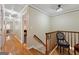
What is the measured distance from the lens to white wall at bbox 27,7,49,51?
1.68m

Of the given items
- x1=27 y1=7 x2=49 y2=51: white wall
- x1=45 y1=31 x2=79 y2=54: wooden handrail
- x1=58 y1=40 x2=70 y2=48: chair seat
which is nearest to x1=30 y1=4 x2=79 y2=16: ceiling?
x1=27 y1=7 x2=49 y2=51: white wall

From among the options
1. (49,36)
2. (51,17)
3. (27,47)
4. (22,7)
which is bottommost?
(27,47)

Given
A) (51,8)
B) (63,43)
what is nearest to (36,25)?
(51,8)

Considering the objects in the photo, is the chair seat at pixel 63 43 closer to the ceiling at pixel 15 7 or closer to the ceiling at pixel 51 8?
the ceiling at pixel 51 8

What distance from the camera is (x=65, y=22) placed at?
1.70 meters

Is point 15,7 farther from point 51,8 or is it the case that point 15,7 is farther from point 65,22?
point 65,22

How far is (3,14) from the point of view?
5.49 ft

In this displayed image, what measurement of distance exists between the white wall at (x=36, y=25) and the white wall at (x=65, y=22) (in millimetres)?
108

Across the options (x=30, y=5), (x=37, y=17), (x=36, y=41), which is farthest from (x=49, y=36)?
(x=30, y=5)

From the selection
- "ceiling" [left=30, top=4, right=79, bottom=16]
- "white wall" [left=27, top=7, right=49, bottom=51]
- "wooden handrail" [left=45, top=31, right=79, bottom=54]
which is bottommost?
"wooden handrail" [left=45, top=31, right=79, bottom=54]

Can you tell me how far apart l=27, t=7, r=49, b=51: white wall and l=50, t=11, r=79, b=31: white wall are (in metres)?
0.11

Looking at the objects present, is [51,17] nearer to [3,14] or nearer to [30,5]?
[30,5]

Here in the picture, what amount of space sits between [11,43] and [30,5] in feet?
2.14

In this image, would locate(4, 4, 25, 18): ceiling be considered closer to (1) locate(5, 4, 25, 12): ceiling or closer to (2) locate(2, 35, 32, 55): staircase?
(1) locate(5, 4, 25, 12): ceiling
